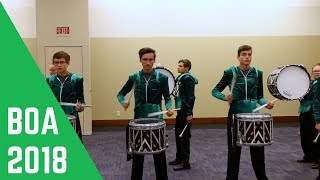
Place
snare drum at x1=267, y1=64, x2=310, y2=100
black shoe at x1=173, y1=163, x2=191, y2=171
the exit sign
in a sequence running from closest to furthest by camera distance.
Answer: snare drum at x1=267, y1=64, x2=310, y2=100 < black shoe at x1=173, y1=163, x2=191, y2=171 < the exit sign

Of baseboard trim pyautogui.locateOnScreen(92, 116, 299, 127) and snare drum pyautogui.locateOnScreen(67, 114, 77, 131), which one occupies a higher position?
snare drum pyautogui.locateOnScreen(67, 114, 77, 131)

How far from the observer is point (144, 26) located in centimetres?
976

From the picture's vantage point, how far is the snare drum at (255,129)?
13.1 ft

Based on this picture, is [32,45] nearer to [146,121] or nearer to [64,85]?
[64,85]

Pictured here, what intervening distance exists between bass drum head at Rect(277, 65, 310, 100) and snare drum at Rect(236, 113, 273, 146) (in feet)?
1.97

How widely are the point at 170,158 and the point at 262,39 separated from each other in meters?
4.92

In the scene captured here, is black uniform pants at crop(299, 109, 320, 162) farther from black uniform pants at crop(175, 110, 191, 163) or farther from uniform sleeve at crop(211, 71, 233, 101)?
uniform sleeve at crop(211, 71, 233, 101)

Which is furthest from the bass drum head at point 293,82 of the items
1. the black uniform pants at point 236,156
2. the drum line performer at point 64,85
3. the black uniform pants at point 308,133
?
the drum line performer at point 64,85

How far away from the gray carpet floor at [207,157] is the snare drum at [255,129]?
3.82 ft

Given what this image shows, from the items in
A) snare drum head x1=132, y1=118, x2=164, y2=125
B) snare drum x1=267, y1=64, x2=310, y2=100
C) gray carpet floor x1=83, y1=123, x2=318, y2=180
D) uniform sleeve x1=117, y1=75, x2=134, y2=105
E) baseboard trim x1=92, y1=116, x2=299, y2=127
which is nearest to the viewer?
snare drum head x1=132, y1=118, x2=164, y2=125

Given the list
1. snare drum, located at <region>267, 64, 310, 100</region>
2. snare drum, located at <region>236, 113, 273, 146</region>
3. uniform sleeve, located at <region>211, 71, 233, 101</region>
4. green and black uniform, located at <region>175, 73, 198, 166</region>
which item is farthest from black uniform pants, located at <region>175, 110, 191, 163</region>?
snare drum, located at <region>236, 113, 273, 146</region>

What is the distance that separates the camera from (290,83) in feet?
14.9

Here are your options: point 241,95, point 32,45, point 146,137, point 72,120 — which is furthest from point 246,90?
point 32,45

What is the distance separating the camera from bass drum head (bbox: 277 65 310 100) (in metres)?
4.48
